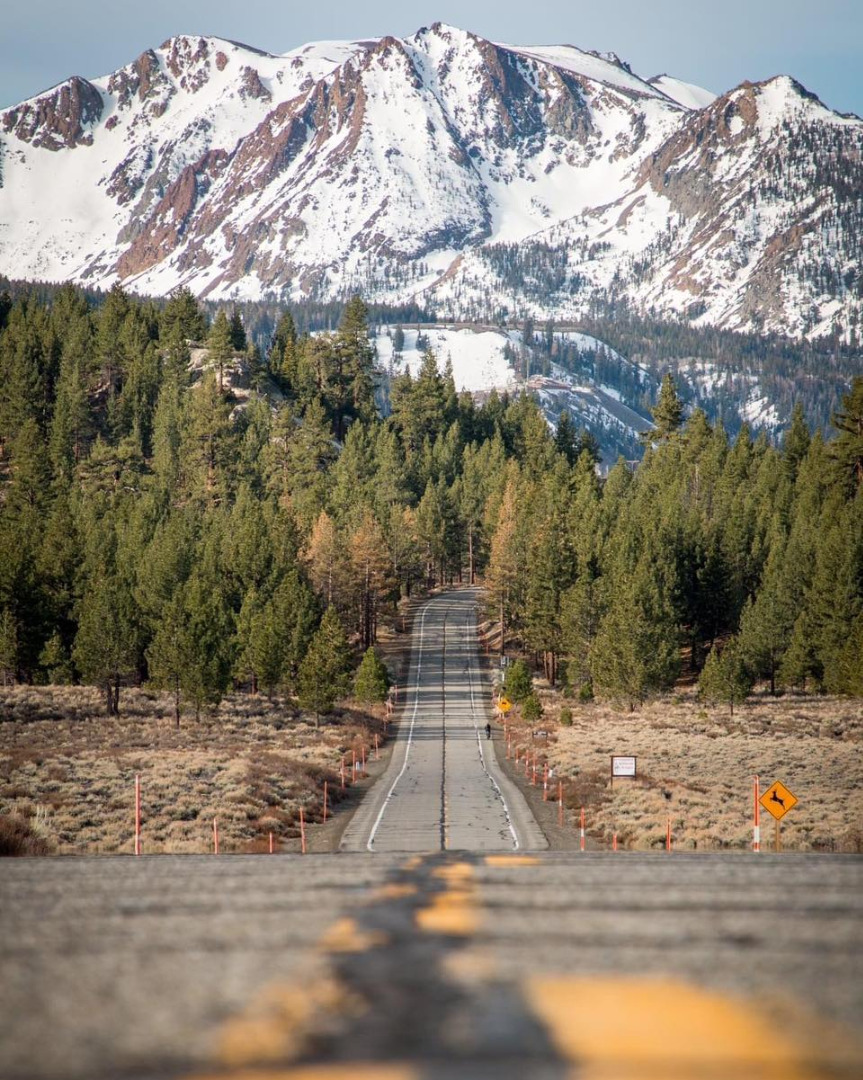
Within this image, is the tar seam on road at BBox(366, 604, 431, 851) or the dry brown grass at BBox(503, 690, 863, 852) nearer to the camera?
the dry brown grass at BBox(503, 690, 863, 852)

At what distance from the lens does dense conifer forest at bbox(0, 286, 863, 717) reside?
67.4m

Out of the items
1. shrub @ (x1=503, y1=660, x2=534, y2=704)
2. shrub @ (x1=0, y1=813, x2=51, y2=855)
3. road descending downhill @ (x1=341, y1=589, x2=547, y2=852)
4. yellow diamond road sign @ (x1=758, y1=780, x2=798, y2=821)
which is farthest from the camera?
shrub @ (x1=503, y1=660, x2=534, y2=704)

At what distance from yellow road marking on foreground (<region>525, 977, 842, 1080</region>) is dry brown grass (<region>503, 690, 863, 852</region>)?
821 inches

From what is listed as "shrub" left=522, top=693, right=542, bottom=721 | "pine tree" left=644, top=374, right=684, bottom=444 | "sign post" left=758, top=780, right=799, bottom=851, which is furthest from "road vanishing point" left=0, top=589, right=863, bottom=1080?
"pine tree" left=644, top=374, right=684, bottom=444

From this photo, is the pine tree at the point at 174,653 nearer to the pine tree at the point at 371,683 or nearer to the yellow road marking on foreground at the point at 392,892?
the pine tree at the point at 371,683

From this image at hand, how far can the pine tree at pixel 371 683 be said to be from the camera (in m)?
69.7

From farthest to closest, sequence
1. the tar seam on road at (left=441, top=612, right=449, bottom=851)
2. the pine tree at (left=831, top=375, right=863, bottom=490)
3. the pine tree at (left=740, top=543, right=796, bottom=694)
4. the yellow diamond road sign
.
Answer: the pine tree at (left=831, top=375, right=863, bottom=490), the pine tree at (left=740, top=543, right=796, bottom=694), the tar seam on road at (left=441, top=612, right=449, bottom=851), the yellow diamond road sign

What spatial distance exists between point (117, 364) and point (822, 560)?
322 feet

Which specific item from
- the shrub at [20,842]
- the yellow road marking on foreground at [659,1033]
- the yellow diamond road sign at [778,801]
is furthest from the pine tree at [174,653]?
the yellow road marking on foreground at [659,1033]

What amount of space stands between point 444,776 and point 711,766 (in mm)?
11096

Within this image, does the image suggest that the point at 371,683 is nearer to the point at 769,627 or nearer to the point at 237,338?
the point at 769,627

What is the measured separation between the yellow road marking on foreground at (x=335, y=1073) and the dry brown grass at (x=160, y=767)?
18534mm

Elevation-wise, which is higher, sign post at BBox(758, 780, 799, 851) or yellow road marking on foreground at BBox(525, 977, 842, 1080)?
yellow road marking on foreground at BBox(525, 977, 842, 1080)

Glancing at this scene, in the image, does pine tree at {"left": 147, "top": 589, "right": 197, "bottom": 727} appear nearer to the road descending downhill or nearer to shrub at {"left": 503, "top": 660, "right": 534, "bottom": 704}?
the road descending downhill
